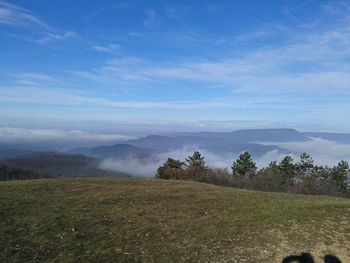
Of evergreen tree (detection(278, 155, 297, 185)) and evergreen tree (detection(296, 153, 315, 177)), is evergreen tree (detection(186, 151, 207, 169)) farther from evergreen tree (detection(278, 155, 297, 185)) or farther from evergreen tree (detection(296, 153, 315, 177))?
evergreen tree (detection(296, 153, 315, 177))

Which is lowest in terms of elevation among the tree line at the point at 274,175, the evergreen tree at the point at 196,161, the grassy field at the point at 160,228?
the tree line at the point at 274,175

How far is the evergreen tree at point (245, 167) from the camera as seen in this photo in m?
93.0

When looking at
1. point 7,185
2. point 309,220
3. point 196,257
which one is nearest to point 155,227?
point 196,257

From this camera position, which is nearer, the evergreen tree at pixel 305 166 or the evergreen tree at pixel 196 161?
the evergreen tree at pixel 305 166

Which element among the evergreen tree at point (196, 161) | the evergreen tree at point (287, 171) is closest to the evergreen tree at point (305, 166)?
the evergreen tree at point (287, 171)

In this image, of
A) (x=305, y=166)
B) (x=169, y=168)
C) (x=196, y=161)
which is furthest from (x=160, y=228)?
(x=305, y=166)

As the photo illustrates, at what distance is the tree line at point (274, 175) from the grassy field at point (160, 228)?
2149 inches

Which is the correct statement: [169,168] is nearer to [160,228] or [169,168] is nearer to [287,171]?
[287,171]

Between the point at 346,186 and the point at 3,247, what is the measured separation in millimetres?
87002

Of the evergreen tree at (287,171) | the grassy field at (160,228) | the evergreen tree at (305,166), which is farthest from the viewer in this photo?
the evergreen tree at (305,166)

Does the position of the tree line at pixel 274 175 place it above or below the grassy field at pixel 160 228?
below

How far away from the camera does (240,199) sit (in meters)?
27.7

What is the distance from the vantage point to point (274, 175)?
89.4 meters

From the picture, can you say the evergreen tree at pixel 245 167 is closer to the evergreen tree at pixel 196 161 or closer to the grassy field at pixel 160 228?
the evergreen tree at pixel 196 161
